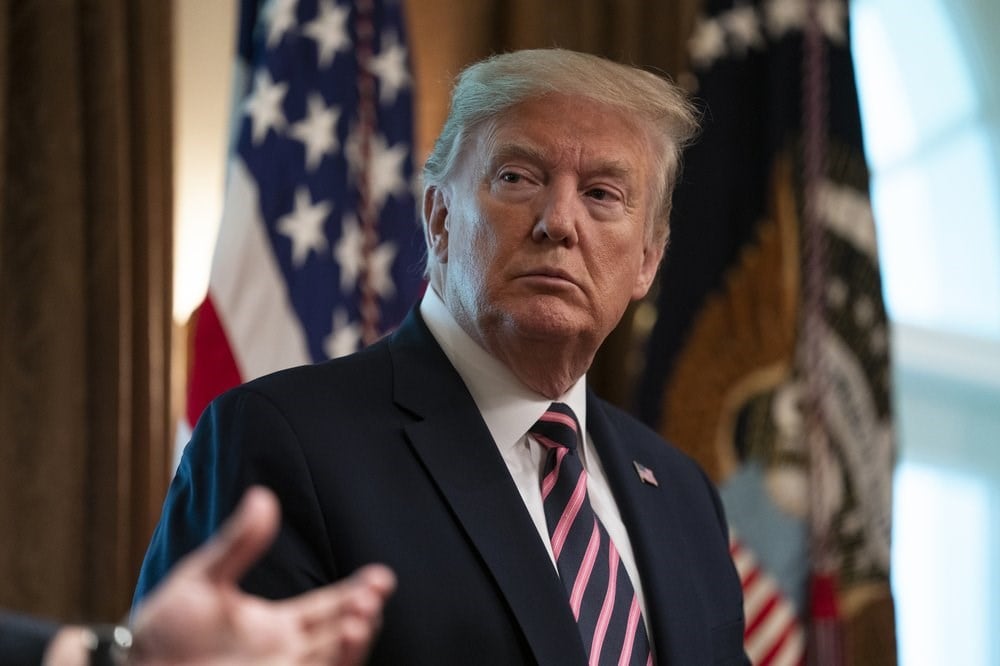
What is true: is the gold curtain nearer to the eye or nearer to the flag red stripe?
the flag red stripe

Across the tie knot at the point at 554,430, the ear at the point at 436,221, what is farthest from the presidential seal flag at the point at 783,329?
the tie knot at the point at 554,430

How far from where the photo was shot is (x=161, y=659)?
0.96 metres

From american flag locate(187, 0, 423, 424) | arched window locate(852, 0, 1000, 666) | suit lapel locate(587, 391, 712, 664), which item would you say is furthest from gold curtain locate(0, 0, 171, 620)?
arched window locate(852, 0, 1000, 666)

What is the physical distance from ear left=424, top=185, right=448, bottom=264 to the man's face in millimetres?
46

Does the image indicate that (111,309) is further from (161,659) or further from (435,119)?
(161,659)

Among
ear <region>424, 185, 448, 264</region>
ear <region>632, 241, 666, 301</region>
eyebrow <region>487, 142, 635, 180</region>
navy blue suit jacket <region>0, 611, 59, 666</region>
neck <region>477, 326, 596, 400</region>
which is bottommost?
navy blue suit jacket <region>0, 611, 59, 666</region>

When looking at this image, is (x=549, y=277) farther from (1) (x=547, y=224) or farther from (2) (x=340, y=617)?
(2) (x=340, y=617)

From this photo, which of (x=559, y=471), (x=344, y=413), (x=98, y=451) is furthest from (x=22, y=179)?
(x=559, y=471)

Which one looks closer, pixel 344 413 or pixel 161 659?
pixel 161 659

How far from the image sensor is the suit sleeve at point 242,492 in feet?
5.27

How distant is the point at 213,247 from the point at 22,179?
1.55ft

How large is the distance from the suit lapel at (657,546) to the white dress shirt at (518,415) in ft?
0.06

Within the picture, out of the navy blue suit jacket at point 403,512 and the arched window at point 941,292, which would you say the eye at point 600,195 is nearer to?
the navy blue suit jacket at point 403,512

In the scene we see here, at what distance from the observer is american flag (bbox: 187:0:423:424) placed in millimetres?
2982
